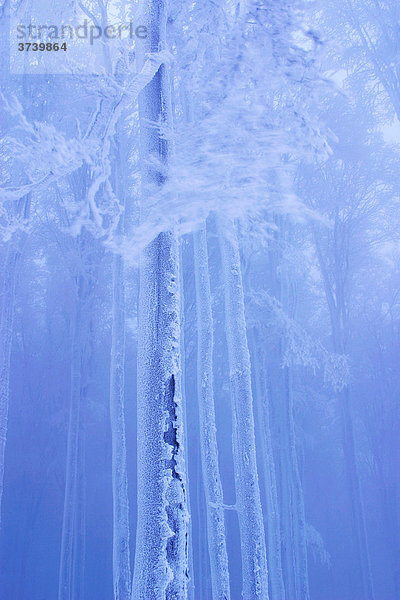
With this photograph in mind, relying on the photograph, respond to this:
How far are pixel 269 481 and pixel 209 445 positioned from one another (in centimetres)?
422

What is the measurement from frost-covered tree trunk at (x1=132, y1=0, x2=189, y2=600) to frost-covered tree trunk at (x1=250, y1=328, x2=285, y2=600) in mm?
6252

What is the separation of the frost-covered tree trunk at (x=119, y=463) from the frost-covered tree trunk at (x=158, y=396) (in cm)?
401

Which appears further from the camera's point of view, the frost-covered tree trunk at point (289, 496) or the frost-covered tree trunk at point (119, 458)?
the frost-covered tree trunk at point (289, 496)

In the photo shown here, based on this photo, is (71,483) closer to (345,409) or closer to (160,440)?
(345,409)

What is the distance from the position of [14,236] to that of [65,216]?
391 centimetres

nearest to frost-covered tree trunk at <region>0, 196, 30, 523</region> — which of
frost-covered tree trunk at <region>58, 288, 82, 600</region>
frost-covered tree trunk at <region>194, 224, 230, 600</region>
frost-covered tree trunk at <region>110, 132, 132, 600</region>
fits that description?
frost-covered tree trunk at <region>110, 132, 132, 600</region>

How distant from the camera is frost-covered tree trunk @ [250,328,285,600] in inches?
326

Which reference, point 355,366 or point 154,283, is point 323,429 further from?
point 154,283

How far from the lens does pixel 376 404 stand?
15312 mm

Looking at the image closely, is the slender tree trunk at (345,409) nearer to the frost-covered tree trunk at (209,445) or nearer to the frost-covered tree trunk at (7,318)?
the frost-covered tree trunk at (209,445)

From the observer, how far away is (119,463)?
7207mm

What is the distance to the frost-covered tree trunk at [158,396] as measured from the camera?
303 cm

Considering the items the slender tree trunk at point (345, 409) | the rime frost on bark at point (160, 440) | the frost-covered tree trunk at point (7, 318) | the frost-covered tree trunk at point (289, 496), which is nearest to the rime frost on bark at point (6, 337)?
the frost-covered tree trunk at point (7, 318)

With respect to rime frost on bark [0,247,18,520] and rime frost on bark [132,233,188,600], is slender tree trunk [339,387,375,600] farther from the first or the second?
rime frost on bark [132,233,188,600]
